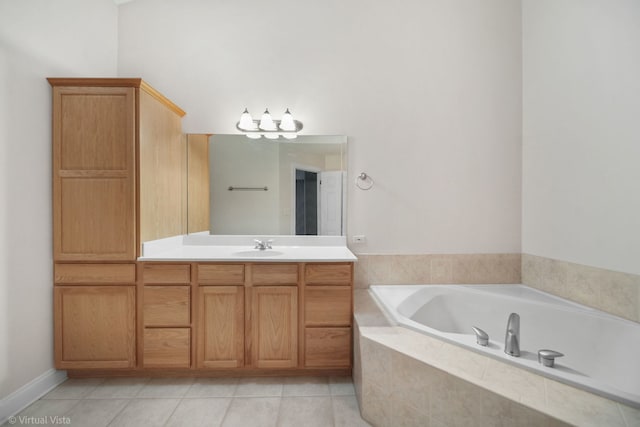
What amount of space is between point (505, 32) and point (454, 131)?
3.14 feet

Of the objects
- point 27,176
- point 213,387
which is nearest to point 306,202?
point 213,387

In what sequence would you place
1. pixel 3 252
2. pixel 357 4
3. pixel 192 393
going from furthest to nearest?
pixel 357 4, pixel 192 393, pixel 3 252

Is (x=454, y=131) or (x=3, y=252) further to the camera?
(x=454, y=131)

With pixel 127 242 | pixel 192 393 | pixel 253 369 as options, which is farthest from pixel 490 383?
pixel 127 242

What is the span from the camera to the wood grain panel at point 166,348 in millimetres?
2039

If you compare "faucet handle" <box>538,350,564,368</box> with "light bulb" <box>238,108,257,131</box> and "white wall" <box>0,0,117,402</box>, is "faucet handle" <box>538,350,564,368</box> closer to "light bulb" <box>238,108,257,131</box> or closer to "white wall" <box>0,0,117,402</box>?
"light bulb" <box>238,108,257,131</box>

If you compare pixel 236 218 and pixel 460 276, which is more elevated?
pixel 236 218

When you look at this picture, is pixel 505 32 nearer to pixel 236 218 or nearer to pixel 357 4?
pixel 357 4

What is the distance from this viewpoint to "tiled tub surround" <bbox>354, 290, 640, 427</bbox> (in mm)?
1080

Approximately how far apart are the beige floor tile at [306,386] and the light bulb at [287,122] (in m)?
1.91

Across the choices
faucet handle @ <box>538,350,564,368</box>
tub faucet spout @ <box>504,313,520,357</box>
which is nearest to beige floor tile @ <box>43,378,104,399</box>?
tub faucet spout @ <box>504,313,520,357</box>

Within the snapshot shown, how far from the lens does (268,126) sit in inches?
99.3

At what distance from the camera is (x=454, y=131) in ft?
8.59

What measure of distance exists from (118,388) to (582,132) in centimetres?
350
